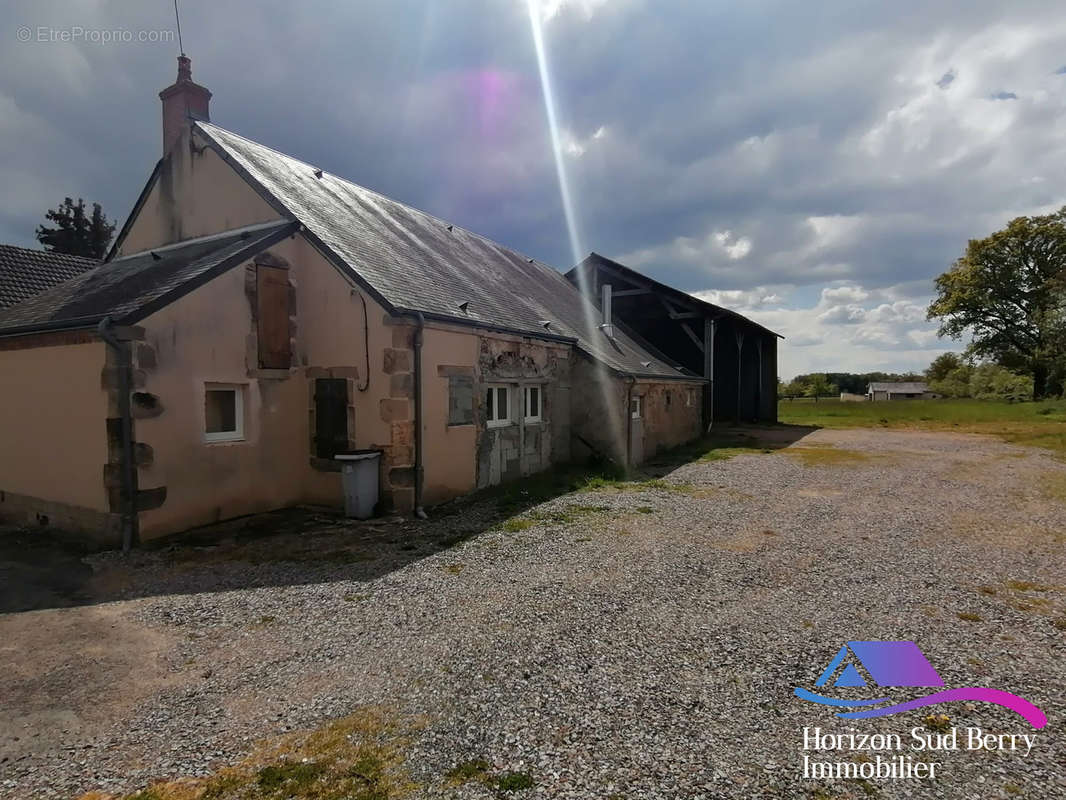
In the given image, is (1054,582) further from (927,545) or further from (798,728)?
(798,728)

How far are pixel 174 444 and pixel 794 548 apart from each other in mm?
8358

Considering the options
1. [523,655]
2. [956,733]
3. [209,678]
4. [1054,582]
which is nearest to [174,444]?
[209,678]

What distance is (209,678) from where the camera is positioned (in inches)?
153

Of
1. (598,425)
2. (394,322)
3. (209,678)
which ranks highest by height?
(394,322)

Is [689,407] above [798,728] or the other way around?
above

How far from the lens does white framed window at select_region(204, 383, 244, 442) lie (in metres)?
8.40

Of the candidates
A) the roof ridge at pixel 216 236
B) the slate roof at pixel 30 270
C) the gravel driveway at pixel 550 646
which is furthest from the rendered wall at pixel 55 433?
the slate roof at pixel 30 270

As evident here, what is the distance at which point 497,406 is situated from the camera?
1095 cm

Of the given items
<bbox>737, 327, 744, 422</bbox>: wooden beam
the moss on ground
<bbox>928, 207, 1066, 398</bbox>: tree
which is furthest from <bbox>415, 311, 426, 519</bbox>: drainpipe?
<bbox>928, 207, 1066, 398</bbox>: tree

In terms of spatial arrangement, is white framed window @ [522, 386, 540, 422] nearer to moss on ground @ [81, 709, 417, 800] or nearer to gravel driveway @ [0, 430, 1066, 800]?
gravel driveway @ [0, 430, 1066, 800]

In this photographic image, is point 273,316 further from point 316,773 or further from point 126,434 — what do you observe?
point 316,773

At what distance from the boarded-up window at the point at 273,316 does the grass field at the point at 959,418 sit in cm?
2240
